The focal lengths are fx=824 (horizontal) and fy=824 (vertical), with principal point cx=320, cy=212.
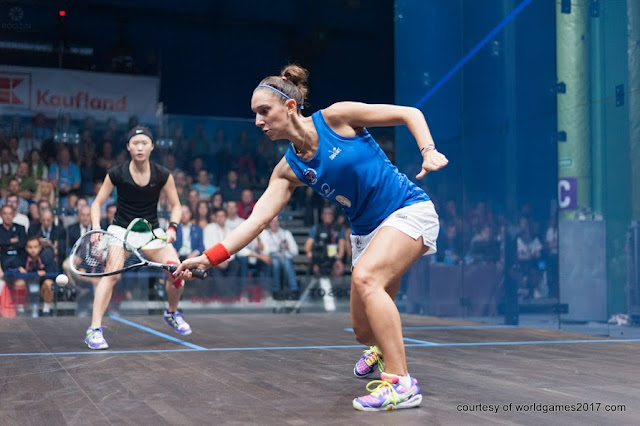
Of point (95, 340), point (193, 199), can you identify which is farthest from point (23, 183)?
point (95, 340)

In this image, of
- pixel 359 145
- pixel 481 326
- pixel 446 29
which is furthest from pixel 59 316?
pixel 359 145

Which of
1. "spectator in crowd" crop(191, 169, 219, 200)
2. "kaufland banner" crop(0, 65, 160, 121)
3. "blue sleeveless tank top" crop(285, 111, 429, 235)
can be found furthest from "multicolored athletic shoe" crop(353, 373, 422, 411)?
"kaufland banner" crop(0, 65, 160, 121)

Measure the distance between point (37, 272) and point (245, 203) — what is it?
2.11 metres

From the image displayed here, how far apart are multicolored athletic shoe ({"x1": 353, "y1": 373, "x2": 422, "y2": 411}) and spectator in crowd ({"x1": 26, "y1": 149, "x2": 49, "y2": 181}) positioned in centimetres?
591

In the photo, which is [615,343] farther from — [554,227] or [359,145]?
[359,145]

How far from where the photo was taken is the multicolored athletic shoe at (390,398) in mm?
2582

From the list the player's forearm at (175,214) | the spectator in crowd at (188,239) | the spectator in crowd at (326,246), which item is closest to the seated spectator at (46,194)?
the spectator in crowd at (188,239)

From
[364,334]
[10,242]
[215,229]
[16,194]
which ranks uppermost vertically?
[16,194]

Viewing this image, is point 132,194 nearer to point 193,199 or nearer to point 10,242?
point 10,242

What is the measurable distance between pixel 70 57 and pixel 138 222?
25.5 ft

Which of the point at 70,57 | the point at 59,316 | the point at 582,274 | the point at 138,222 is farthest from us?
the point at 70,57

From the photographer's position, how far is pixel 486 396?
9.40ft

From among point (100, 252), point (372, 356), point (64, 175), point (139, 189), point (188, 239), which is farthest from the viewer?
point (188, 239)

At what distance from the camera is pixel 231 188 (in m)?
8.41
